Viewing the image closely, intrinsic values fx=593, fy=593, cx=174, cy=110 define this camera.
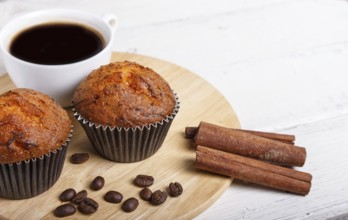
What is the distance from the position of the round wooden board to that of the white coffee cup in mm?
210

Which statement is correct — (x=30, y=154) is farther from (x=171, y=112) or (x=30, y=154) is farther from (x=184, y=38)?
(x=184, y=38)

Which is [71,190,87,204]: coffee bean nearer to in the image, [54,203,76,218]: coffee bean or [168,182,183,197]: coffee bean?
[54,203,76,218]: coffee bean

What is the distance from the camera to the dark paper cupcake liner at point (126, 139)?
2615 millimetres

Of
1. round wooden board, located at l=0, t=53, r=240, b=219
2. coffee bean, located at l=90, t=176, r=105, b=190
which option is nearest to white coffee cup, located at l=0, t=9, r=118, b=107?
round wooden board, located at l=0, t=53, r=240, b=219

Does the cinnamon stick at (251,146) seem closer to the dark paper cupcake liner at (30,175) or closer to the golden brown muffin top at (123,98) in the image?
the golden brown muffin top at (123,98)

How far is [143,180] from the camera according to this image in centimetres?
259

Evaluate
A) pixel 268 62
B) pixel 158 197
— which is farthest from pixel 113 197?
pixel 268 62

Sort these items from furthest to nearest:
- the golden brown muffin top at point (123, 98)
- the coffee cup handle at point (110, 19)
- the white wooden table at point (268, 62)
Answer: the coffee cup handle at point (110, 19) → the white wooden table at point (268, 62) → the golden brown muffin top at point (123, 98)

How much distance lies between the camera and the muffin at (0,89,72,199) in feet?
7.84

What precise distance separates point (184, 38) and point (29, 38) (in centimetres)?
121

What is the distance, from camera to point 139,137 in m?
2.65

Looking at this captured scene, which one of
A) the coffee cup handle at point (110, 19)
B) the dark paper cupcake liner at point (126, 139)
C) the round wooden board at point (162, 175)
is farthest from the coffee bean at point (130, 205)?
the coffee cup handle at point (110, 19)

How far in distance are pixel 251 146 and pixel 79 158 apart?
80 cm

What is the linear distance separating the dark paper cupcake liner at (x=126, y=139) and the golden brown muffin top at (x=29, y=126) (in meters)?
0.13
